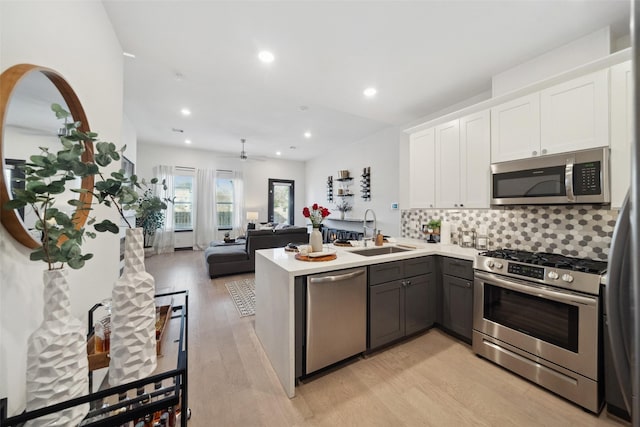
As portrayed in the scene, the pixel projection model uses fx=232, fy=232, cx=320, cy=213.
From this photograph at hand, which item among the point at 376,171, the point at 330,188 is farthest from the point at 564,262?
the point at 330,188

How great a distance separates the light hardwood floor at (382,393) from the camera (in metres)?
1.49

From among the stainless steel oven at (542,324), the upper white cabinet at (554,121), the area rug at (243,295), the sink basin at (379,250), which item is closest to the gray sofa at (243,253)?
the area rug at (243,295)

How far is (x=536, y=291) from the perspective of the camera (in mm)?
1750

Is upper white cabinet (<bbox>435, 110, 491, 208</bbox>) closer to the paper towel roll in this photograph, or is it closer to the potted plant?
the paper towel roll

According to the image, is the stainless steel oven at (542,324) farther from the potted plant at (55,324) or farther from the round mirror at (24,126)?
the round mirror at (24,126)

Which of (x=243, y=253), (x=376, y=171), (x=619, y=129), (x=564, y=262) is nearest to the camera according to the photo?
(x=619, y=129)

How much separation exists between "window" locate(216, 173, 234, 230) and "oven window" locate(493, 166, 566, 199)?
691 centimetres

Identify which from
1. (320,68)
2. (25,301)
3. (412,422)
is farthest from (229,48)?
(412,422)

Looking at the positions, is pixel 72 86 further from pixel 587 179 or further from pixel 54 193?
pixel 587 179

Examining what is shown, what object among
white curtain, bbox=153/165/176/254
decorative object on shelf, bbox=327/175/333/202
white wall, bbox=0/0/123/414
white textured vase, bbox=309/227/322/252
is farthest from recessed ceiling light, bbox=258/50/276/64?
white curtain, bbox=153/165/176/254

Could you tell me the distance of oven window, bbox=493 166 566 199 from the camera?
1.94m

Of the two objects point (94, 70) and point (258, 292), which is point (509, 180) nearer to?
point (258, 292)

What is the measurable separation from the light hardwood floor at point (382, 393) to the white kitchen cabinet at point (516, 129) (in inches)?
76.4

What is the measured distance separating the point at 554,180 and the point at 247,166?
7328 mm
